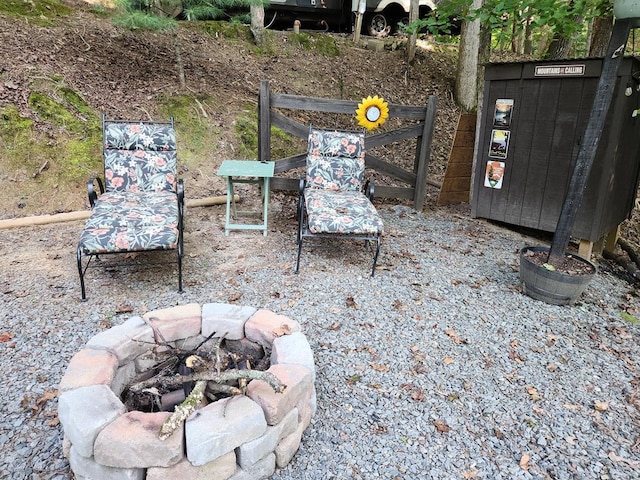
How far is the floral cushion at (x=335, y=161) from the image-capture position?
191 inches

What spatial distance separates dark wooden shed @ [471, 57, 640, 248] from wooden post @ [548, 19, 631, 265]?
3.92 ft

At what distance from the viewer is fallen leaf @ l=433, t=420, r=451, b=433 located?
2242 mm

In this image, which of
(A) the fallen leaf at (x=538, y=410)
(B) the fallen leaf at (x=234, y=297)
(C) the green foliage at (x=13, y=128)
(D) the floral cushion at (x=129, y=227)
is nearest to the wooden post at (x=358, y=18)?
(C) the green foliage at (x=13, y=128)

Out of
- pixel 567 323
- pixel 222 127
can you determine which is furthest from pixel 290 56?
pixel 567 323

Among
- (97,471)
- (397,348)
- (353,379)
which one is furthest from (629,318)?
(97,471)

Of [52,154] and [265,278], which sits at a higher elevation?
[52,154]

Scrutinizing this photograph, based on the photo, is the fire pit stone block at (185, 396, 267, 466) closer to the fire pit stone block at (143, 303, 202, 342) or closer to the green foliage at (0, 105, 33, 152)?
the fire pit stone block at (143, 303, 202, 342)

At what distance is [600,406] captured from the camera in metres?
2.45

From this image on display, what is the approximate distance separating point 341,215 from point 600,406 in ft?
7.85

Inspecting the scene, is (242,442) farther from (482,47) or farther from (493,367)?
(482,47)

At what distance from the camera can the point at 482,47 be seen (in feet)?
25.9

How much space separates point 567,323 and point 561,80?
2756 millimetres

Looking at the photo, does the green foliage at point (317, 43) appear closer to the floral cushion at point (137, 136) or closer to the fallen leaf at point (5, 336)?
the floral cushion at point (137, 136)

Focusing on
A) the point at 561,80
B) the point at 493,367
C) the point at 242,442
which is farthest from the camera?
the point at 561,80
